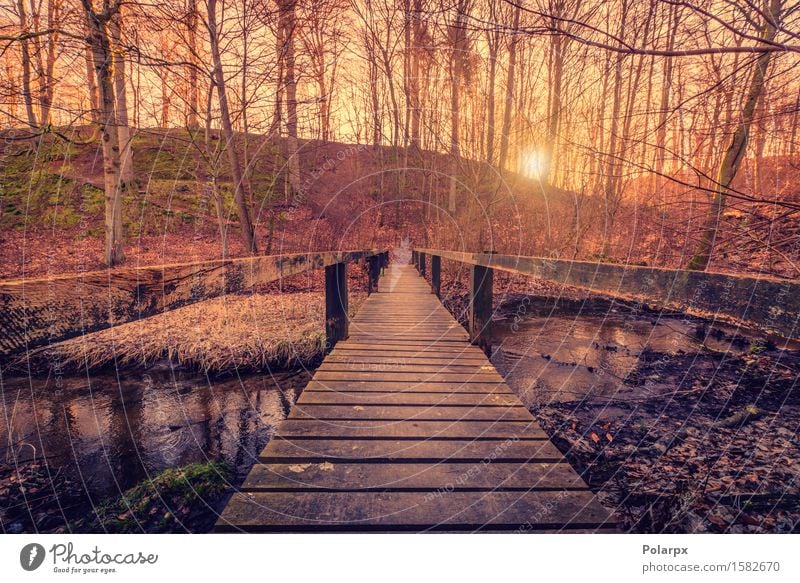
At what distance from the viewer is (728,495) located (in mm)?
3457

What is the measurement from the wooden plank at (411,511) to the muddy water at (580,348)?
172 inches

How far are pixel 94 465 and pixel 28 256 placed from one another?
547 inches

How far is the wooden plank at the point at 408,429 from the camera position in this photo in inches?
98.0

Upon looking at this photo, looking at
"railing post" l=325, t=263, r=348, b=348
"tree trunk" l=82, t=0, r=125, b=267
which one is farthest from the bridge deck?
"tree trunk" l=82, t=0, r=125, b=267

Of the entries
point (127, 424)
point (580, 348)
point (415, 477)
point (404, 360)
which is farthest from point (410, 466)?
point (580, 348)

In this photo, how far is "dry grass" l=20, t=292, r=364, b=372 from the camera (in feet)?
24.4

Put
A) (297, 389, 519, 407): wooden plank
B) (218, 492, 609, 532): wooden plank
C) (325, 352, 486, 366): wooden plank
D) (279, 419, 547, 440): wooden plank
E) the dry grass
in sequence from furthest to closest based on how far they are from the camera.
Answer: the dry grass < (325, 352, 486, 366): wooden plank < (297, 389, 519, 407): wooden plank < (279, 419, 547, 440): wooden plank < (218, 492, 609, 532): wooden plank

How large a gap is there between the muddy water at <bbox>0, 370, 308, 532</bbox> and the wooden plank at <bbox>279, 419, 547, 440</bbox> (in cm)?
248

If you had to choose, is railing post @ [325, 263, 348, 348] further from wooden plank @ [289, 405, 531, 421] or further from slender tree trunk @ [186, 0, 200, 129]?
slender tree trunk @ [186, 0, 200, 129]

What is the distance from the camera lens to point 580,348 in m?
8.60

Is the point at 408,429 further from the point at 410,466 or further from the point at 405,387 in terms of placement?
the point at 405,387

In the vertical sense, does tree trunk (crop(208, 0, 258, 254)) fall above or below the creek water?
above

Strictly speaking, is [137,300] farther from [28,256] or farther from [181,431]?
[28,256]

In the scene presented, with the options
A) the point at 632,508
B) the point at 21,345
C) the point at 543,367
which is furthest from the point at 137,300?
the point at 543,367
